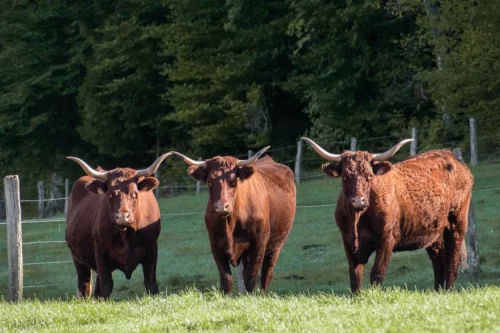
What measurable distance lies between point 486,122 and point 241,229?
74.1ft

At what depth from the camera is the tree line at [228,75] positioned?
36438mm

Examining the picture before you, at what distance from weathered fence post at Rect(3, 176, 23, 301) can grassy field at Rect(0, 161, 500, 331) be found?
1499mm

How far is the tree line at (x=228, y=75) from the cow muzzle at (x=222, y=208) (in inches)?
818

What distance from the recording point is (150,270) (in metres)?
14.7

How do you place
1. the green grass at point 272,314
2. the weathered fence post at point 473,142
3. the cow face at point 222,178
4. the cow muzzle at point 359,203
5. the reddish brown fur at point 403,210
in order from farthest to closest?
1. the weathered fence post at point 473,142
2. the cow face at point 222,178
3. the reddish brown fur at point 403,210
4. the cow muzzle at point 359,203
5. the green grass at point 272,314

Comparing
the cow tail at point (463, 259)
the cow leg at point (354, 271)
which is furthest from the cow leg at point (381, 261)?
the cow tail at point (463, 259)

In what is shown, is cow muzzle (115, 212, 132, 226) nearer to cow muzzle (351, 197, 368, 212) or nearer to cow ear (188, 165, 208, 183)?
cow ear (188, 165, 208, 183)

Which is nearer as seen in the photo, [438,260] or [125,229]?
[125,229]

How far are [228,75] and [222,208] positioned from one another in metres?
30.3

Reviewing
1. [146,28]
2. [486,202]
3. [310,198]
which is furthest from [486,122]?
[146,28]

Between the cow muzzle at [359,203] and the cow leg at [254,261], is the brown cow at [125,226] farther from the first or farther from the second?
the cow muzzle at [359,203]

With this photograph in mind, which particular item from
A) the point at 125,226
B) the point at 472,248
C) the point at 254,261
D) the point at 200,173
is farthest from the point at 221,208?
the point at 472,248

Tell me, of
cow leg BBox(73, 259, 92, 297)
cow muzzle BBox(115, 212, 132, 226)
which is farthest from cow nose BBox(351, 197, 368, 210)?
cow leg BBox(73, 259, 92, 297)

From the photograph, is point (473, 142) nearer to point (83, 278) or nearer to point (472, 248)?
point (472, 248)
